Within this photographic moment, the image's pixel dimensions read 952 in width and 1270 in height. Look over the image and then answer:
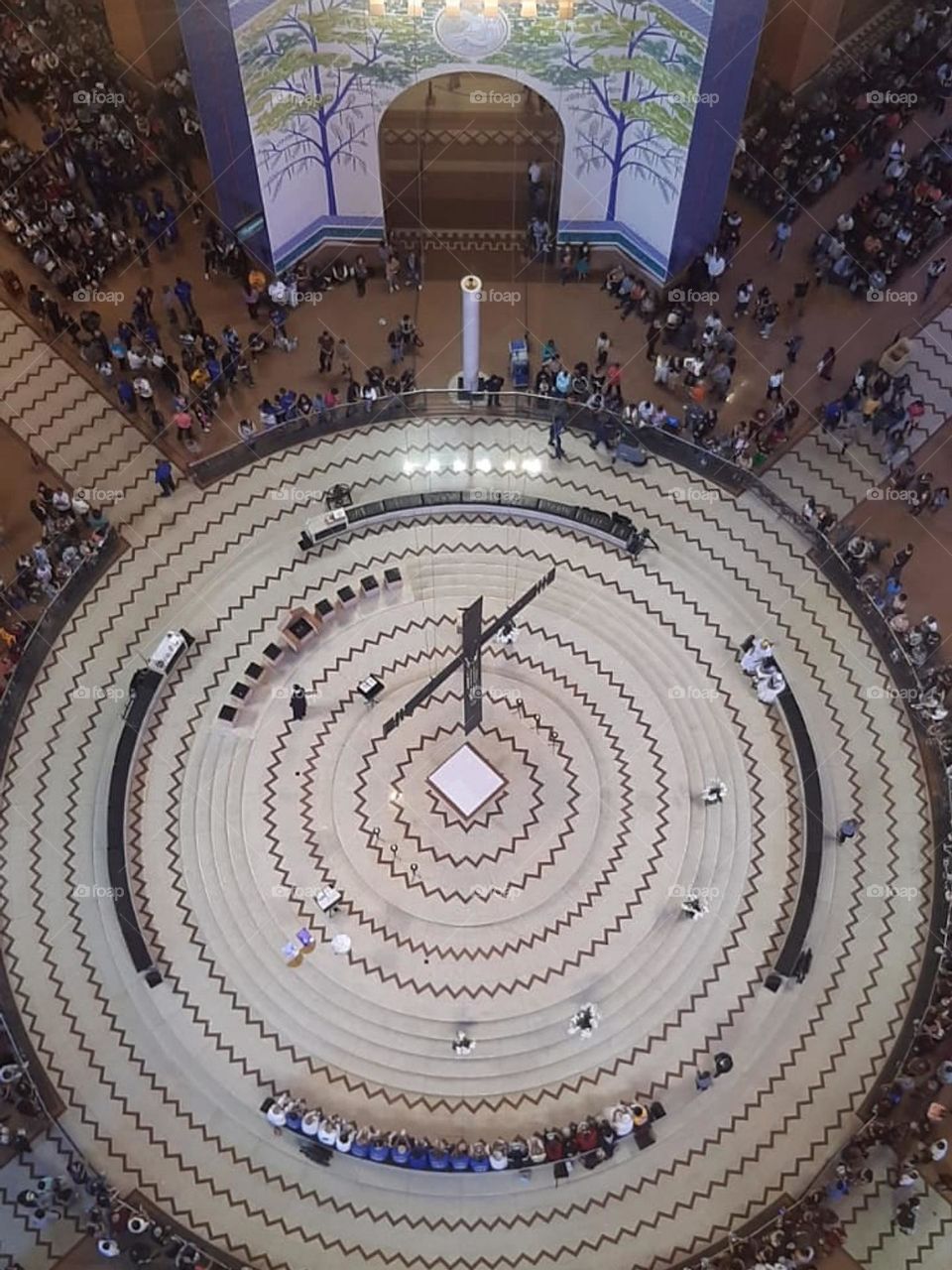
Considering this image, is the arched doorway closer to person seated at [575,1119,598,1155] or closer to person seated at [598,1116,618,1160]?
person seated at [598,1116,618,1160]

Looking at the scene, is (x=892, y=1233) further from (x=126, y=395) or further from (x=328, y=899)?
(x=126, y=395)

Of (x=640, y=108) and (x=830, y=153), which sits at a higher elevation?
(x=830, y=153)

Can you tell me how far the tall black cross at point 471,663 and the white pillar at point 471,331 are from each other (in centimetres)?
705

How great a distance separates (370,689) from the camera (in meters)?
25.9

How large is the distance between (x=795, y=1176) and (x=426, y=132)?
27813 mm

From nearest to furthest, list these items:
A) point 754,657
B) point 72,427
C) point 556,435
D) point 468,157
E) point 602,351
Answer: point 754,657, point 556,435, point 72,427, point 602,351, point 468,157

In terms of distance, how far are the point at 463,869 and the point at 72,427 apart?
1434 centimetres

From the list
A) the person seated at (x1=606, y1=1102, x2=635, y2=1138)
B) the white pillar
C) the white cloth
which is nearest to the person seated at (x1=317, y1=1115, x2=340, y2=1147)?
the person seated at (x1=606, y1=1102, x2=635, y2=1138)

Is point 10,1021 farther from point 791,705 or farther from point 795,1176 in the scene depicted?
point 791,705

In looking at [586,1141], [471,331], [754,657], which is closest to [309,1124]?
[586,1141]

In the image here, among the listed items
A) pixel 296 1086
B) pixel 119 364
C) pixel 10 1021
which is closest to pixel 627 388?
pixel 119 364

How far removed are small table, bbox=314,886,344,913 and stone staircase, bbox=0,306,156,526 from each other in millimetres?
10024

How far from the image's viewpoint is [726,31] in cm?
2548

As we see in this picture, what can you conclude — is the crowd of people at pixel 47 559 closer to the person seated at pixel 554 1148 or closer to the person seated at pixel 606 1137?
the person seated at pixel 554 1148
